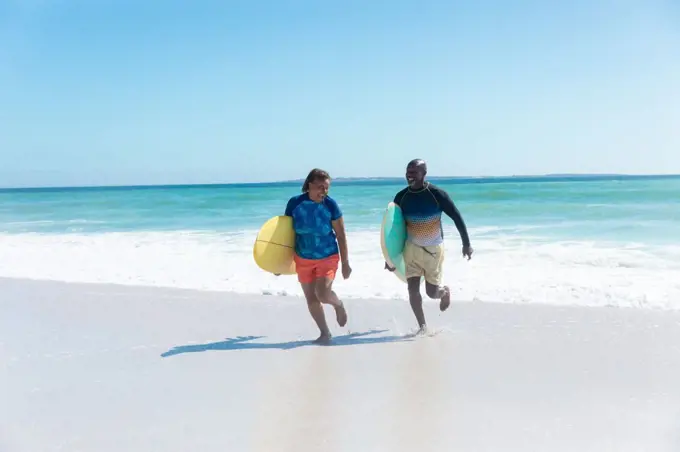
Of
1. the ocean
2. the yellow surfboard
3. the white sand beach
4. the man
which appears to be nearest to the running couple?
the man

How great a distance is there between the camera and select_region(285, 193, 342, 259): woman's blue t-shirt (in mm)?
4934

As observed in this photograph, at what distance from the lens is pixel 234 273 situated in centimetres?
934

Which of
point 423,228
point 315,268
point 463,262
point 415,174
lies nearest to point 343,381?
point 315,268

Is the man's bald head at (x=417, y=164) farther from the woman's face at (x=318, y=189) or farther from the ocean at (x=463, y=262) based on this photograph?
the ocean at (x=463, y=262)

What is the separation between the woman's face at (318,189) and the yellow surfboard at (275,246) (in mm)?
369

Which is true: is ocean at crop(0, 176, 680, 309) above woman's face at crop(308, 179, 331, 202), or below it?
below

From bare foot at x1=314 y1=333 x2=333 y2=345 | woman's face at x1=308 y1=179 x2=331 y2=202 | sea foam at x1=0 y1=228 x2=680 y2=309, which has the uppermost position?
woman's face at x1=308 y1=179 x2=331 y2=202

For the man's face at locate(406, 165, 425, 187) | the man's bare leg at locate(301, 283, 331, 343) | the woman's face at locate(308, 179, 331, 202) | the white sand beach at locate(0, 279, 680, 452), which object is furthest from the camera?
the man's face at locate(406, 165, 425, 187)

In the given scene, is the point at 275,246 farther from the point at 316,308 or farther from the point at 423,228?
the point at 423,228

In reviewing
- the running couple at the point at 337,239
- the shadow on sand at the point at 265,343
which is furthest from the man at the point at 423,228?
the shadow on sand at the point at 265,343

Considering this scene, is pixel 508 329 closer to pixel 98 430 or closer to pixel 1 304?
pixel 98 430

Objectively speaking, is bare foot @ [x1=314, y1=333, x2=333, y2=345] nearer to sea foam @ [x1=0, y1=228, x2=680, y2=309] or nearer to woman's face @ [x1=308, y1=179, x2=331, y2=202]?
woman's face @ [x1=308, y1=179, x2=331, y2=202]

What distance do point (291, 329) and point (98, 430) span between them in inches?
101

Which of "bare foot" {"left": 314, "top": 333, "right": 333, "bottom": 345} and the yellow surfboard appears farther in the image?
the yellow surfboard
